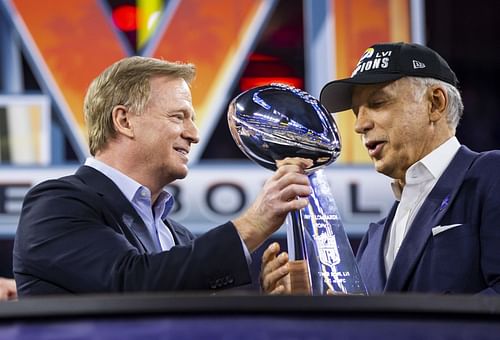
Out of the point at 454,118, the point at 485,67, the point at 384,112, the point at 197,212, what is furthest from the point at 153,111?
the point at 485,67

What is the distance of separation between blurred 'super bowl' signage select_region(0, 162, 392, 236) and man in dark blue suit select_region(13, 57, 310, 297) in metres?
1.40

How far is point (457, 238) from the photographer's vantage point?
5.76ft

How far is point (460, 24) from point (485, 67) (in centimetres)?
19

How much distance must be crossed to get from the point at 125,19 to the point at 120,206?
6.57ft

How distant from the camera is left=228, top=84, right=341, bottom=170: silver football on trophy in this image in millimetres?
1576

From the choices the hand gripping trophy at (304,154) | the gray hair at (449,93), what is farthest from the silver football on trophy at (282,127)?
the gray hair at (449,93)

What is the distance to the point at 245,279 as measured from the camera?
62.2 inches

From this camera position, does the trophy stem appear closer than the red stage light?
Yes

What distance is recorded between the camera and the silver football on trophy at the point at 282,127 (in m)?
1.58

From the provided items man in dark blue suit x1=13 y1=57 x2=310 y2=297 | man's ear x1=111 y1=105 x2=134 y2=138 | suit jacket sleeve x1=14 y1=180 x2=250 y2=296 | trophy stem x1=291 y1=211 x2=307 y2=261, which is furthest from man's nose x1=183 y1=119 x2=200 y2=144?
trophy stem x1=291 y1=211 x2=307 y2=261

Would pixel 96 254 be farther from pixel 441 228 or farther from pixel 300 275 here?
pixel 441 228

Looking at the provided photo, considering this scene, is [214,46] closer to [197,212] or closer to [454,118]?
[197,212]

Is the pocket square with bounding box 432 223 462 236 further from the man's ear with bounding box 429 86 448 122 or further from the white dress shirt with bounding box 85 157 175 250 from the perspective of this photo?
the white dress shirt with bounding box 85 157 175 250

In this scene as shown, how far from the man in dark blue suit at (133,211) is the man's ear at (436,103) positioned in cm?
50
